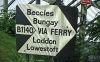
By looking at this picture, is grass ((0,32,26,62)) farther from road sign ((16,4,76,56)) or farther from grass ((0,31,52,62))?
road sign ((16,4,76,56))

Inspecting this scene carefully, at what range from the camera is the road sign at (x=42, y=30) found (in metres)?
5.48

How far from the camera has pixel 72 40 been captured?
5418 mm

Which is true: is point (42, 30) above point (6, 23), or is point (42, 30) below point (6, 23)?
above

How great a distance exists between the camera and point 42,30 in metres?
5.59

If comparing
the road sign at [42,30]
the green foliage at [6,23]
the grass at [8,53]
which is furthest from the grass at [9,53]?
the green foliage at [6,23]

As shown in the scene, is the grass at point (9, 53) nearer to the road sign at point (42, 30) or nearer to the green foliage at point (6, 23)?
the road sign at point (42, 30)

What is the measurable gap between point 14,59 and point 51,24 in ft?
7.42

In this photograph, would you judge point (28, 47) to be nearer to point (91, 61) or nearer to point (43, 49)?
Answer: point (43, 49)

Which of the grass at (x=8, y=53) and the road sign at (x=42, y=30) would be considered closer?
the road sign at (x=42, y=30)

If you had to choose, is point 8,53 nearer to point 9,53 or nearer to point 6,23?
point 9,53

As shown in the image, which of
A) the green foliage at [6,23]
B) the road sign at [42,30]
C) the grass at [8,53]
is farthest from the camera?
the green foliage at [6,23]

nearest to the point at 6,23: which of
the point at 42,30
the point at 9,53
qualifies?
the point at 9,53

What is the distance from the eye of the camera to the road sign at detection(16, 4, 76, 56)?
548cm

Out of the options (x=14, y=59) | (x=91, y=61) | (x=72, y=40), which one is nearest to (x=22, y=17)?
(x=72, y=40)
